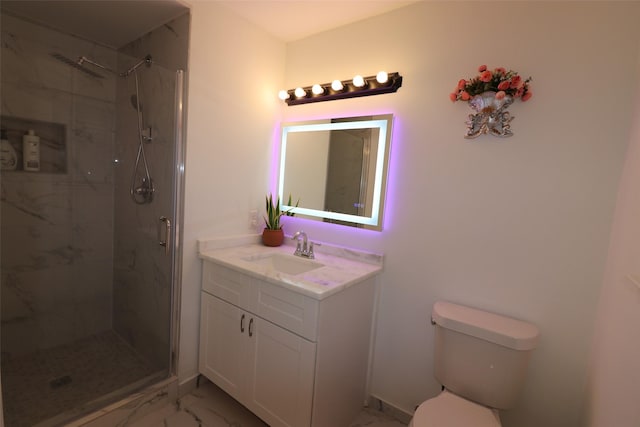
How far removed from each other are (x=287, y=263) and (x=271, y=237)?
0.26 metres

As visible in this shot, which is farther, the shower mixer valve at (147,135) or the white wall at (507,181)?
the shower mixer valve at (147,135)

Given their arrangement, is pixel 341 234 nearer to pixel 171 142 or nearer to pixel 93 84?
pixel 171 142

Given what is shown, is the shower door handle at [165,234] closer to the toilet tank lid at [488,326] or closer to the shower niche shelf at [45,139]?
the shower niche shelf at [45,139]

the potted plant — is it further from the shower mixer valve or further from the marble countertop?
the shower mixer valve

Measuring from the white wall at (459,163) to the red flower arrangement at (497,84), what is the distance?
74mm

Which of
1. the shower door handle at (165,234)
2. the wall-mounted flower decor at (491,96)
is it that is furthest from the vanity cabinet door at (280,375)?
the wall-mounted flower decor at (491,96)

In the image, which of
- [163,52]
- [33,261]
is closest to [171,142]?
[163,52]

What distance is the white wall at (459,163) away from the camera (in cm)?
131

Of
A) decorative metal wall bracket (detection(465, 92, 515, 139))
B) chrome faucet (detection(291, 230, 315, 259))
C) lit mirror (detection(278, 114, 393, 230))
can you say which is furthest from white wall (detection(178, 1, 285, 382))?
decorative metal wall bracket (detection(465, 92, 515, 139))

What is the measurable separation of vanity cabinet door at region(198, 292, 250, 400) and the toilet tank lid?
104cm

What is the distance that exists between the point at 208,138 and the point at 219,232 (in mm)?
617

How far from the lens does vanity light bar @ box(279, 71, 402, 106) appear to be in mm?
1753

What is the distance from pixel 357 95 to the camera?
1895mm

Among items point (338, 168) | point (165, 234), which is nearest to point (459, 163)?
point (338, 168)
